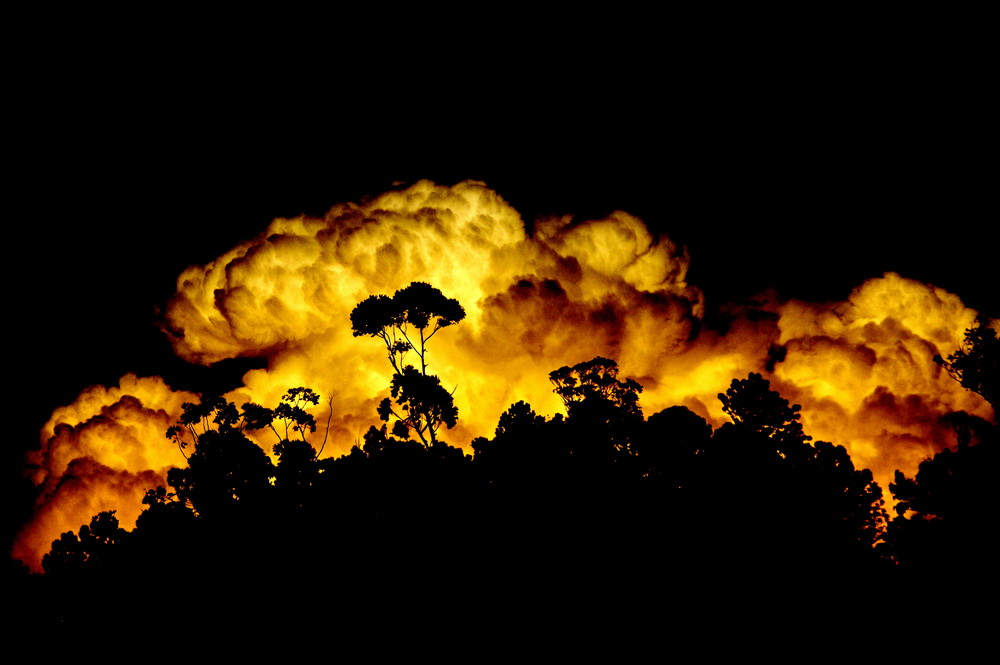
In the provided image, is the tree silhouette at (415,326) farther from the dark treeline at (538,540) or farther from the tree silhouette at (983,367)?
the tree silhouette at (983,367)

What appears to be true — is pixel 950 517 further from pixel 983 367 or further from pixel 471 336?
pixel 471 336

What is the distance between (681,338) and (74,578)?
24178mm

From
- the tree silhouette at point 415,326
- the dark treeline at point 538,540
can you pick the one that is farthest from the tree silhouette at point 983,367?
the tree silhouette at point 415,326

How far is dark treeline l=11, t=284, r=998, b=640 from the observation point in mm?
8469

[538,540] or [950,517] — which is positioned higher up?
[950,517]

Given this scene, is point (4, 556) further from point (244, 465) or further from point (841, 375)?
point (841, 375)

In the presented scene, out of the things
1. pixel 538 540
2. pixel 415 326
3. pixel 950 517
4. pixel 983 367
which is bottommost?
pixel 538 540

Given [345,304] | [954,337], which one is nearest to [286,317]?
[345,304]

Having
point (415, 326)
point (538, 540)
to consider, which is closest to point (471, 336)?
point (415, 326)

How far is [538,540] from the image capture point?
30.4 feet

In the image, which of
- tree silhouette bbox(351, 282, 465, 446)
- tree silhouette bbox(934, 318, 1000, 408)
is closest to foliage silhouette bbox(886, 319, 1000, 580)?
tree silhouette bbox(934, 318, 1000, 408)

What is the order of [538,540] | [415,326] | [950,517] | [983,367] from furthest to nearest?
[415,326] → [983,367] → [538,540] → [950,517]

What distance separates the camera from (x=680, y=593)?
8.62m

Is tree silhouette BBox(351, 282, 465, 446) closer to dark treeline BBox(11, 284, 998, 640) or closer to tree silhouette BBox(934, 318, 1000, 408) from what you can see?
dark treeline BBox(11, 284, 998, 640)
